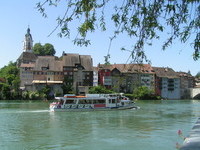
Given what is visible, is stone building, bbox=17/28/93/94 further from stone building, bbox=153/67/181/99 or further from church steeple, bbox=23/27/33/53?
church steeple, bbox=23/27/33/53

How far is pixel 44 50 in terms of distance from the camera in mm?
127750

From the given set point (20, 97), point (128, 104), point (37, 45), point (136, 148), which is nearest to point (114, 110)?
point (128, 104)

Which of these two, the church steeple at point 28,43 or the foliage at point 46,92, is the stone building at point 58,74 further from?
the church steeple at point 28,43

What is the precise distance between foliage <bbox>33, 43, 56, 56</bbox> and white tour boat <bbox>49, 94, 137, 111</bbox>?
8135cm

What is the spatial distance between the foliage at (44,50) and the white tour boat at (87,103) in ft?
267

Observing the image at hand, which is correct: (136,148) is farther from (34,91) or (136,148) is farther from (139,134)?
(34,91)

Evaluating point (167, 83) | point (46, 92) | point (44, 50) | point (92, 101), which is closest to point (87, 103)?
point (92, 101)

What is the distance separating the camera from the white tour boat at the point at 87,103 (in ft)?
148

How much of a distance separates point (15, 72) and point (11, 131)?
86038 mm

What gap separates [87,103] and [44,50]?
A: 278 feet

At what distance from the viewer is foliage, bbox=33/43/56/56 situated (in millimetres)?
126081

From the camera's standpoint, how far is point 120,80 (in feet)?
21.7

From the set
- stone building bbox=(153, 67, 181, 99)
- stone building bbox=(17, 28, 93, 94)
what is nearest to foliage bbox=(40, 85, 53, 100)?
stone building bbox=(17, 28, 93, 94)

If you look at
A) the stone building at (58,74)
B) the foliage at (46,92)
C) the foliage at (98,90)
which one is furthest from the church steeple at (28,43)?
the foliage at (98,90)
